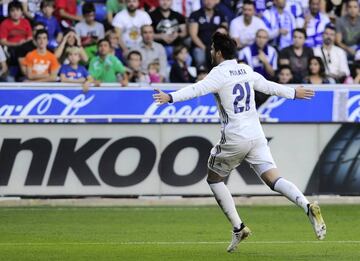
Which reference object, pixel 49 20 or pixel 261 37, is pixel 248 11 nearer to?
pixel 261 37

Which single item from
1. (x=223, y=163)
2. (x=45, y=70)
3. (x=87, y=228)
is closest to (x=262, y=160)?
(x=223, y=163)

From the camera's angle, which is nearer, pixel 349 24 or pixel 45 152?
pixel 45 152

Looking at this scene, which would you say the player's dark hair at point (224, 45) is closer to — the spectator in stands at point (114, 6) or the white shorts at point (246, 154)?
the white shorts at point (246, 154)

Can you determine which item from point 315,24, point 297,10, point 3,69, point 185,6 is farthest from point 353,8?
point 3,69

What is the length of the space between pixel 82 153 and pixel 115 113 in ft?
2.72

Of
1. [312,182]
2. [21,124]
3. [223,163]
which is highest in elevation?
[223,163]

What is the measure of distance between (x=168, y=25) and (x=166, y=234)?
314 inches

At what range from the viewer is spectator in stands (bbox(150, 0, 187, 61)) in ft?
67.8

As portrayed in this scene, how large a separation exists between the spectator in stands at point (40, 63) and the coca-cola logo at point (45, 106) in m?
1.16

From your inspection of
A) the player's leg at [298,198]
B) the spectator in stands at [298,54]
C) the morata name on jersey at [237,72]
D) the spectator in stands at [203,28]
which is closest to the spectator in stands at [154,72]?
the spectator in stands at [203,28]

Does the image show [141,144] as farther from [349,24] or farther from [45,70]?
[349,24]

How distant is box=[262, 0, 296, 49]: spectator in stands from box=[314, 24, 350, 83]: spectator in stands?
2.41 ft

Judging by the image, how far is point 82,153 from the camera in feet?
57.8

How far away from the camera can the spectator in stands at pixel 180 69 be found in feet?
64.2
